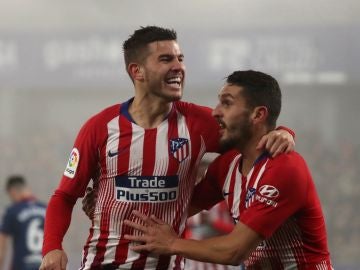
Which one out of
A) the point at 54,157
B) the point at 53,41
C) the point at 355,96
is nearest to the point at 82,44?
the point at 53,41

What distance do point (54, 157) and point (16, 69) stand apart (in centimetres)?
120

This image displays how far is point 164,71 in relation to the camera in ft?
11.3

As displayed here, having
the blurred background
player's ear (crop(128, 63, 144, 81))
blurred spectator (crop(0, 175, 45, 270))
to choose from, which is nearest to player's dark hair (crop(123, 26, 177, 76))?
player's ear (crop(128, 63, 144, 81))

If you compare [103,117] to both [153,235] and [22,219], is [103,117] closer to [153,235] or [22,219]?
[153,235]

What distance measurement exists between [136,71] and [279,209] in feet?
2.86

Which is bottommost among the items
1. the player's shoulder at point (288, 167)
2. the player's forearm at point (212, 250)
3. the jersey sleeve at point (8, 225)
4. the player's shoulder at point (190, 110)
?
the jersey sleeve at point (8, 225)

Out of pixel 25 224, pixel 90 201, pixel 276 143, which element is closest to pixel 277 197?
pixel 276 143

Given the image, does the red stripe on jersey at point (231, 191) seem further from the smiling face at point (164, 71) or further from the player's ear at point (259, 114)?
the smiling face at point (164, 71)

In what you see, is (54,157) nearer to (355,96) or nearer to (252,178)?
(355,96)

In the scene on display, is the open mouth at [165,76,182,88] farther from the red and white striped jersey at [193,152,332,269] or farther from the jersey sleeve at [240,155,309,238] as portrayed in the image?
the jersey sleeve at [240,155,309,238]

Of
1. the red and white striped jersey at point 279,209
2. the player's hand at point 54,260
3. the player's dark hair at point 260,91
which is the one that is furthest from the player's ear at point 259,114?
the player's hand at point 54,260

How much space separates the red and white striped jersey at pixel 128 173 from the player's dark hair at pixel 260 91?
10.3 inches

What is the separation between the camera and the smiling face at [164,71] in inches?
135

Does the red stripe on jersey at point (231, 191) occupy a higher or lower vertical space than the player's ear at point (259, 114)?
lower
